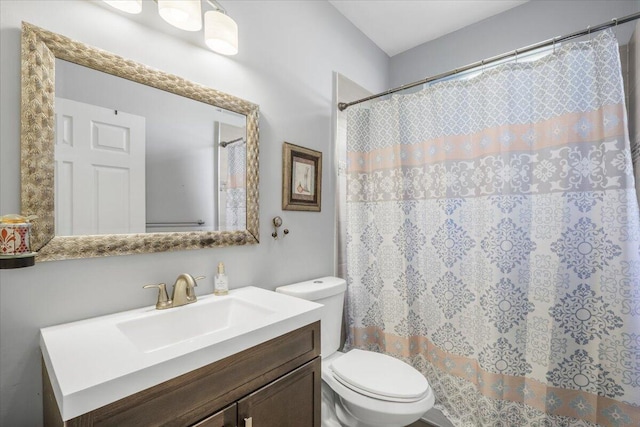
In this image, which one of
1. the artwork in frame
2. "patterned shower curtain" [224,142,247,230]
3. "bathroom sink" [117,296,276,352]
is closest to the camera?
"bathroom sink" [117,296,276,352]

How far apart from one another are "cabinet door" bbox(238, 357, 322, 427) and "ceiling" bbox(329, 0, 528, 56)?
2187mm

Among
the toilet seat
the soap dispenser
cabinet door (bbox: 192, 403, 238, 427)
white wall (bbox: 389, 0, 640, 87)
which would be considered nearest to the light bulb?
the soap dispenser

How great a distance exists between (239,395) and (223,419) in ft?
0.22

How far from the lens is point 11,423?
33.9 inches

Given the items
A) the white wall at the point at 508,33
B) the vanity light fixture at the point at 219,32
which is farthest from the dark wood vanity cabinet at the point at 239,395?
the white wall at the point at 508,33

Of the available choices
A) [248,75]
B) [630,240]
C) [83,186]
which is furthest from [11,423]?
[630,240]

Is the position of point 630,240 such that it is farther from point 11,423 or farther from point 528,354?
point 11,423

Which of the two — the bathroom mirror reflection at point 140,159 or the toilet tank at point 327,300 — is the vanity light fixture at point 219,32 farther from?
the toilet tank at point 327,300

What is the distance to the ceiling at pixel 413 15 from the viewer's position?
1.98 m

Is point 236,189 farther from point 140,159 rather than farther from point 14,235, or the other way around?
point 14,235

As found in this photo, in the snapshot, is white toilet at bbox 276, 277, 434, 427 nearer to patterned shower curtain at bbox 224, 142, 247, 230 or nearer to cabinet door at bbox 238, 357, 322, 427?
cabinet door at bbox 238, 357, 322, 427

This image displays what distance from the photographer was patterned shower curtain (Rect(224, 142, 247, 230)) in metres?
1.41

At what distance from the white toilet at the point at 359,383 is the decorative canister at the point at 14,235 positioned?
996mm

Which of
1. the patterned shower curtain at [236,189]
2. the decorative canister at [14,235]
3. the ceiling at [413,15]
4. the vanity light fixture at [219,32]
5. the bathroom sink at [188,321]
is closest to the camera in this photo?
the decorative canister at [14,235]
